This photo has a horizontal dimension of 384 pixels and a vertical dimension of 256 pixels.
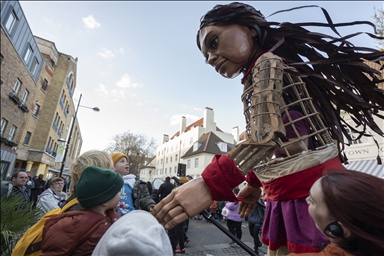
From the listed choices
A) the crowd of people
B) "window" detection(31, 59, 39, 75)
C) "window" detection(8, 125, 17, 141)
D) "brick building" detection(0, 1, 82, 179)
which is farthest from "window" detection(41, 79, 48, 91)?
the crowd of people

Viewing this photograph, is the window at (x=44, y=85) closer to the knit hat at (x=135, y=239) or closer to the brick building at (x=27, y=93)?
the brick building at (x=27, y=93)

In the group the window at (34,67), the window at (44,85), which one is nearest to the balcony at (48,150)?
the window at (44,85)

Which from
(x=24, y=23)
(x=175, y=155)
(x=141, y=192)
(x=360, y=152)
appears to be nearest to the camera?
(x=141, y=192)

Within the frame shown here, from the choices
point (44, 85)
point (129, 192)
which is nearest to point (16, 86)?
point (44, 85)

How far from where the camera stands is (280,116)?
3.68 feet

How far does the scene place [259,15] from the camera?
157 cm

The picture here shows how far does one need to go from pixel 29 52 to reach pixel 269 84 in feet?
72.1

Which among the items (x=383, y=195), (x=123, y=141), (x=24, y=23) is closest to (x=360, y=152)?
(x=383, y=195)

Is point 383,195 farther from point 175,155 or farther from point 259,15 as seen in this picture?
point 175,155

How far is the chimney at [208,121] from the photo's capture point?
34116mm

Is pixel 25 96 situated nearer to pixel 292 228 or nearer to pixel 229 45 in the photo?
pixel 229 45

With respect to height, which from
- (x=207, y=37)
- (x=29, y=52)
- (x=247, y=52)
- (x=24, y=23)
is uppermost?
(x=24, y=23)

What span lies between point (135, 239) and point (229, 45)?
1340mm

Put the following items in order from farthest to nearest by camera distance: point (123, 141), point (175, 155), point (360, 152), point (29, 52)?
point (175, 155)
point (123, 141)
point (29, 52)
point (360, 152)
